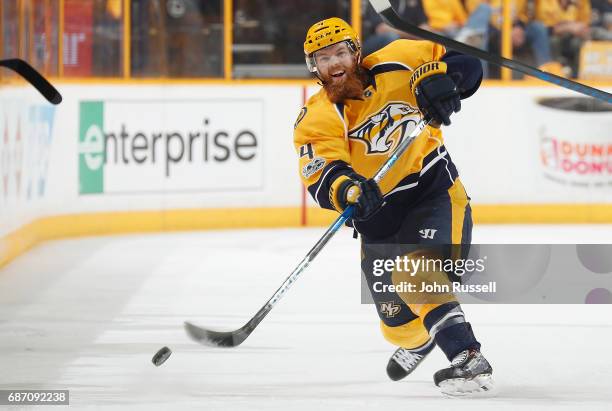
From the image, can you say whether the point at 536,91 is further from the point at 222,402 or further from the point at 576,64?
the point at 222,402

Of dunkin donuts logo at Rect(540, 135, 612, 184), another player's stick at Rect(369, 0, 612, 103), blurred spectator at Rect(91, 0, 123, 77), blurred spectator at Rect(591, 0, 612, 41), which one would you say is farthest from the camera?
blurred spectator at Rect(591, 0, 612, 41)

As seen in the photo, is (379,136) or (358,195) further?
(379,136)

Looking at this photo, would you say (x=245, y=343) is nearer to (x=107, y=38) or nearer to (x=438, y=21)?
(x=107, y=38)

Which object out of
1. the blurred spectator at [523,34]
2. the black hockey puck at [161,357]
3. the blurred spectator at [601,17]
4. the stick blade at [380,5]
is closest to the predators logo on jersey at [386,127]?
the stick blade at [380,5]

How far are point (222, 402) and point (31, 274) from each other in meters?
2.84

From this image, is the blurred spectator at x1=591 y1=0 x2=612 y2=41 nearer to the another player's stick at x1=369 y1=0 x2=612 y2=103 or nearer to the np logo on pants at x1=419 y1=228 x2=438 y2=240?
the np logo on pants at x1=419 y1=228 x2=438 y2=240

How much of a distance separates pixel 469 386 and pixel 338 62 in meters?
0.94

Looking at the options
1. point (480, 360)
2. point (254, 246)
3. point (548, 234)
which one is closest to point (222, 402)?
point (480, 360)

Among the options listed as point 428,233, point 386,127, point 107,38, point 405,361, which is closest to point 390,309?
point 405,361

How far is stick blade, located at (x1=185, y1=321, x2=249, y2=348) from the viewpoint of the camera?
12.1 ft

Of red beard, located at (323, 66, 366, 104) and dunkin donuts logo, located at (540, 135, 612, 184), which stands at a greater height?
red beard, located at (323, 66, 366, 104)

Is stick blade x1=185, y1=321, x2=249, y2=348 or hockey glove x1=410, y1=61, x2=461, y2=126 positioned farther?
stick blade x1=185, y1=321, x2=249, y2=348

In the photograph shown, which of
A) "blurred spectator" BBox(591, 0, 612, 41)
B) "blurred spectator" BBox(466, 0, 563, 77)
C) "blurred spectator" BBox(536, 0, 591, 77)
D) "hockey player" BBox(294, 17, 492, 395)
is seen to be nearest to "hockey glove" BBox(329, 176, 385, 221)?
"hockey player" BBox(294, 17, 492, 395)

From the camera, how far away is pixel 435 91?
344 cm
